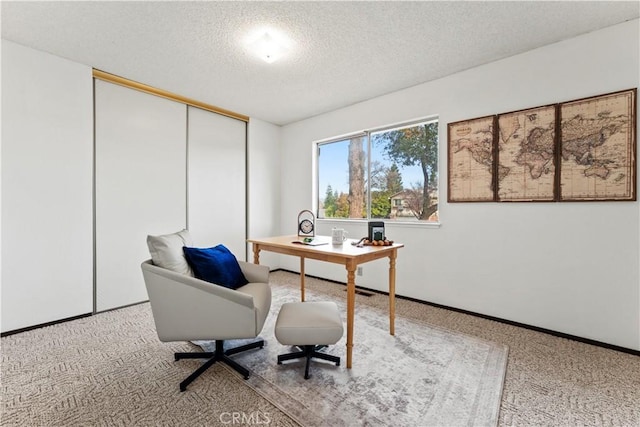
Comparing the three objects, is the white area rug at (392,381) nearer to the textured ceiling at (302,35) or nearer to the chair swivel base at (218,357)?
the chair swivel base at (218,357)

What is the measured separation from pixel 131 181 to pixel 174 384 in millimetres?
2429

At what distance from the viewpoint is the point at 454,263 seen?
300 cm

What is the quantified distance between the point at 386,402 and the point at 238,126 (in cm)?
408

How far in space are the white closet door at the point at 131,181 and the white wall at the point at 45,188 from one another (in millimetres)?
128

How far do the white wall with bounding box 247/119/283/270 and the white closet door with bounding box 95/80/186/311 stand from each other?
115 centimetres

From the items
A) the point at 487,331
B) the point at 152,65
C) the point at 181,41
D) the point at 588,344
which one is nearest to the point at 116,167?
the point at 152,65

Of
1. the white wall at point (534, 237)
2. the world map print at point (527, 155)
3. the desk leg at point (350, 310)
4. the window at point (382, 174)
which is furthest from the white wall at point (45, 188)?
the world map print at point (527, 155)

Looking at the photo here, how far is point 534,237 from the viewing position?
253cm

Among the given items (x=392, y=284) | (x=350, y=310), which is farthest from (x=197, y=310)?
(x=392, y=284)

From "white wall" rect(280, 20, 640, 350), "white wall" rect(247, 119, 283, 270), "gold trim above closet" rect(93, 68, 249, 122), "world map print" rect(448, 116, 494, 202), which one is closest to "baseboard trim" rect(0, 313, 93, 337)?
"white wall" rect(247, 119, 283, 270)

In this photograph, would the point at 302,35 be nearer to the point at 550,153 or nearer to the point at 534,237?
the point at 550,153

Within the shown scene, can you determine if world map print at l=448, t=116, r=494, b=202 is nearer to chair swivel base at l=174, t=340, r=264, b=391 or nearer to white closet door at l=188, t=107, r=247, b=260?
chair swivel base at l=174, t=340, r=264, b=391

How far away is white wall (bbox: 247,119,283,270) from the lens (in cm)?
448

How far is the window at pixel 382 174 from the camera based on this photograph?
10.9 feet
